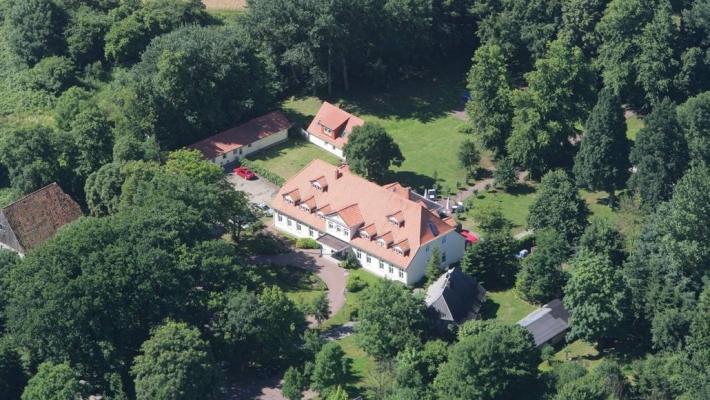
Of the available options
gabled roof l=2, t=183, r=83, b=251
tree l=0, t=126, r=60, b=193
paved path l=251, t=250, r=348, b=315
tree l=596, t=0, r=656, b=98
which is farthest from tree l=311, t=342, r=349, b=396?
tree l=596, t=0, r=656, b=98

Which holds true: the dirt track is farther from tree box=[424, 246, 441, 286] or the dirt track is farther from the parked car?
tree box=[424, 246, 441, 286]

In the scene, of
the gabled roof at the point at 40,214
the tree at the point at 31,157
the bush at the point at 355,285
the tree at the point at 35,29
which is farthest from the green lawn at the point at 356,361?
the tree at the point at 35,29

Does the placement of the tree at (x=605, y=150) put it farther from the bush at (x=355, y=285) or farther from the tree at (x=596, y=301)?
the bush at (x=355, y=285)

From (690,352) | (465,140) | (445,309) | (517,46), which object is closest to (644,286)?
(690,352)

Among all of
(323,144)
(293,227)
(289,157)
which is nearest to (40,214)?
(293,227)

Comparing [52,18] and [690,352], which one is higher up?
[52,18]

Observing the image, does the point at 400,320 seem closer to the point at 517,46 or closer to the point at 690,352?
the point at 690,352

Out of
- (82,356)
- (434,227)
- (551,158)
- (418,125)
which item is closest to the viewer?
(82,356)
